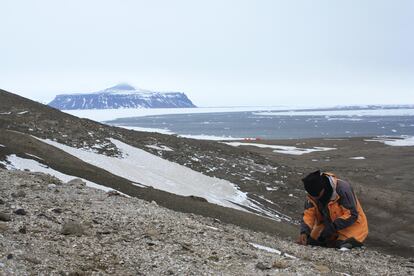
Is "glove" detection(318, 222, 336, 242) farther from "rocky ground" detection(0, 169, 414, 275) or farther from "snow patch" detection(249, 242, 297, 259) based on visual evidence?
"snow patch" detection(249, 242, 297, 259)

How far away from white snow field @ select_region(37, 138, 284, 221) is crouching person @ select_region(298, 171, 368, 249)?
1289 cm

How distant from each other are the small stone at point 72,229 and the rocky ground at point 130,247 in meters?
0.02

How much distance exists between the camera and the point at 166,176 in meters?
28.8

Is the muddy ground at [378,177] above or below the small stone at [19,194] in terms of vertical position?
below

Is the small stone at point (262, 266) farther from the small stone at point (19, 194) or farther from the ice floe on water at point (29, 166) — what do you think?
the ice floe on water at point (29, 166)

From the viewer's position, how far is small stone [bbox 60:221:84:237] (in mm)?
8781

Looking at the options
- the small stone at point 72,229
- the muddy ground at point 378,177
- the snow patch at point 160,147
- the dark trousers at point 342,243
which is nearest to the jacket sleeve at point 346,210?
the dark trousers at point 342,243

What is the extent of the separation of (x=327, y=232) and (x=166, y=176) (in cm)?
1871

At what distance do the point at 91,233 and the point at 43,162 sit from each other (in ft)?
43.3

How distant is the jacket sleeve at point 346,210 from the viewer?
10453 mm

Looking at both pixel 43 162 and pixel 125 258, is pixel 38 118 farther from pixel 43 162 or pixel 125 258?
pixel 125 258

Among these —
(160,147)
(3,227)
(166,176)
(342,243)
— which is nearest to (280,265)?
(342,243)

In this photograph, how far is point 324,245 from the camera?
10.9 metres

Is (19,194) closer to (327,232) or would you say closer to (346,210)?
(327,232)
